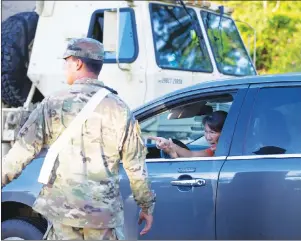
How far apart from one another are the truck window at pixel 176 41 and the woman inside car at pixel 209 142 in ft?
9.12

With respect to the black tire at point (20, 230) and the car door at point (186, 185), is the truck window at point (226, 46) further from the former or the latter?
the black tire at point (20, 230)

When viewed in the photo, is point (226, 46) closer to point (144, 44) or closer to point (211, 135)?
point (144, 44)

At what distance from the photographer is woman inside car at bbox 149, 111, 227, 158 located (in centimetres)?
471

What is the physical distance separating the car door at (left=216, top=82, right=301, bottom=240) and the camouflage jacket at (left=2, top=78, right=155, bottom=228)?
79 cm

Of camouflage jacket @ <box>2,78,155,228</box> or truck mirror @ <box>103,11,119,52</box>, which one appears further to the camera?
truck mirror @ <box>103,11,119,52</box>

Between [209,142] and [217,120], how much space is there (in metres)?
0.18

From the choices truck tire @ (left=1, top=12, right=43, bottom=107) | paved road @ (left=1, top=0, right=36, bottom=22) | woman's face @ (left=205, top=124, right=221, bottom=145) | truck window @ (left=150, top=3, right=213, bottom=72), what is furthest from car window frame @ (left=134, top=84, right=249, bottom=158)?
paved road @ (left=1, top=0, right=36, bottom=22)

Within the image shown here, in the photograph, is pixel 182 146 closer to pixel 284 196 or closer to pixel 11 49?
pixel 284 196

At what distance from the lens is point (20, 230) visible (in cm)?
484

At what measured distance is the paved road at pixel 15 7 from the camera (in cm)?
877

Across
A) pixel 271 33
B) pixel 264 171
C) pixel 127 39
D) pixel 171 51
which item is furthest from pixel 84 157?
pixel 271 33

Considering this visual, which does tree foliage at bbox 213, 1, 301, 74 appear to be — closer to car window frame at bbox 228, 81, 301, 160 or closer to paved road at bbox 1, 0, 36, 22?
paved road at bbox 1, 0, 36, 22

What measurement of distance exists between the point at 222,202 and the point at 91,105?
1.18 metres

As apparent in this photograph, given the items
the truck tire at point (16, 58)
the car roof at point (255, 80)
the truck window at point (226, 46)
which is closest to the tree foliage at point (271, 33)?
the truck window at point (226, 46)
